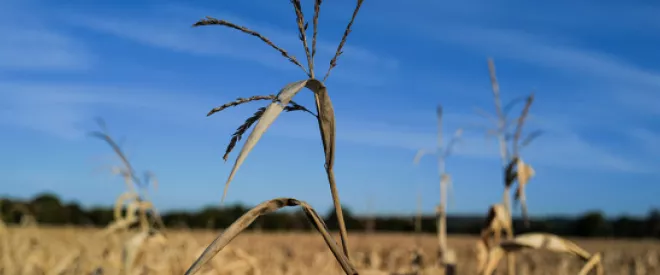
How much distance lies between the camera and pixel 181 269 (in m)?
4.04

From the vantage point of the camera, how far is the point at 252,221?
3.91 feet

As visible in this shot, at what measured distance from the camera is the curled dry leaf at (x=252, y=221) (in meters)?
1.11

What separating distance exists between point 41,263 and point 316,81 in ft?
16.3

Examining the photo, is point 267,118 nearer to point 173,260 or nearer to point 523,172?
point 523,172

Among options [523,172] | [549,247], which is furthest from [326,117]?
[523,172]

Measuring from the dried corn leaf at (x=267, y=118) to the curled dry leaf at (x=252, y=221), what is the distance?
12 centimetres

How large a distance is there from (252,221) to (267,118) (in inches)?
9.8

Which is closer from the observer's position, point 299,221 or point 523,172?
point 523,172

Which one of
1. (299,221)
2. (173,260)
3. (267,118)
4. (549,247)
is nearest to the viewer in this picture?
(267,118)

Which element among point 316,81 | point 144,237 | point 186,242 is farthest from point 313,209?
point 186,242

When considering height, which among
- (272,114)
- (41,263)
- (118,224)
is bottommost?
(41,263)

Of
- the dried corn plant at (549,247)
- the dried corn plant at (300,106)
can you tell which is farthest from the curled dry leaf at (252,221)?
the dried corn plant at (549,247)

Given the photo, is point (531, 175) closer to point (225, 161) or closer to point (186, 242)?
point (225, 161)

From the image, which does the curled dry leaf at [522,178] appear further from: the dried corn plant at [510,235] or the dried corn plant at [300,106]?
the dried corn plant at [300,106]
